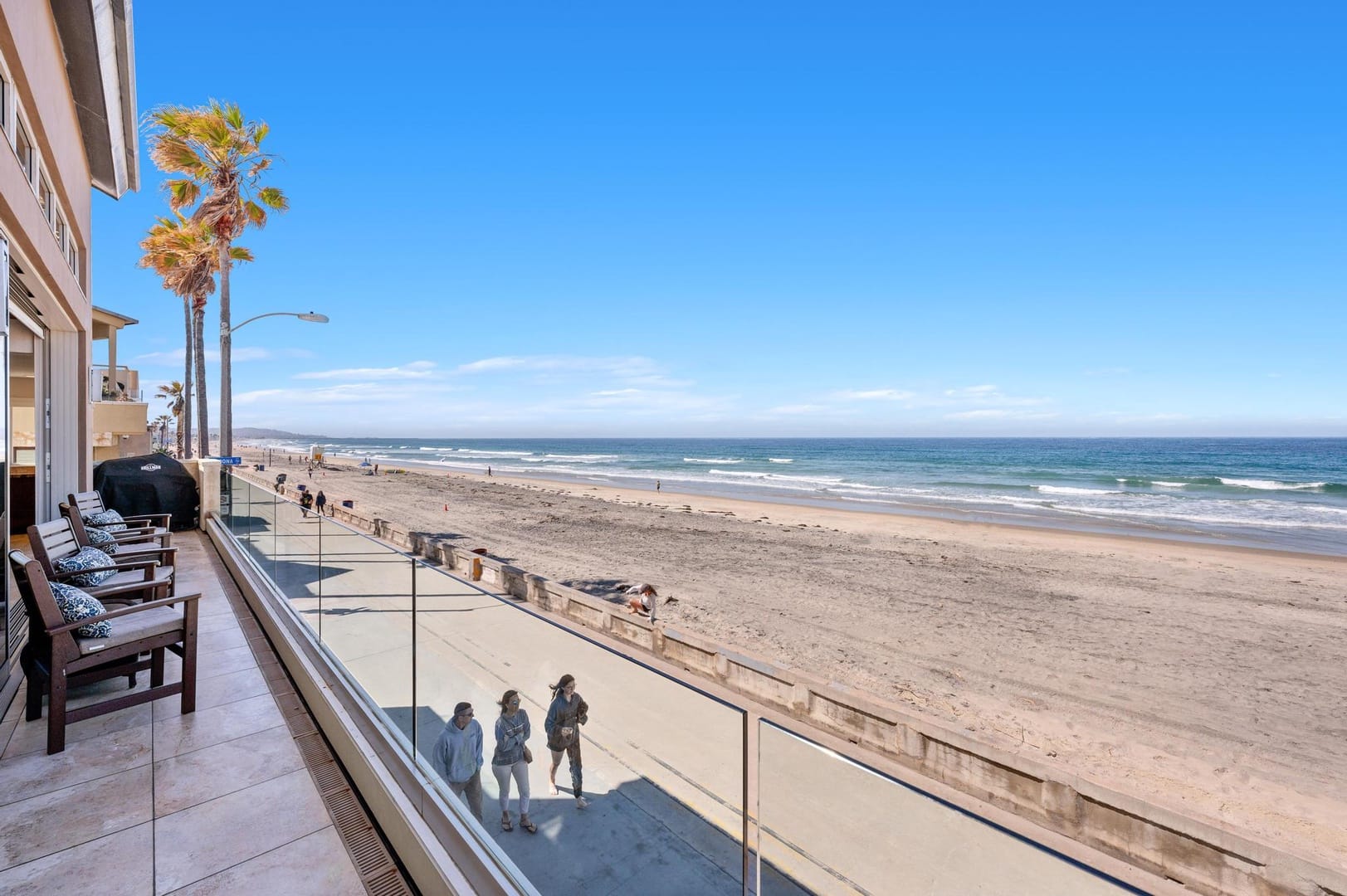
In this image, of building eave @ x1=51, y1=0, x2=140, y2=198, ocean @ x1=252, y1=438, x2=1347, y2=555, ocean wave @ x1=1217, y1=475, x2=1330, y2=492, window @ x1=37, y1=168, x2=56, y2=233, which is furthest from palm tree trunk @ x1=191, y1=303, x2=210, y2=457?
ocean wave @ x1=1217, y1=475, x2=1330, y2=492

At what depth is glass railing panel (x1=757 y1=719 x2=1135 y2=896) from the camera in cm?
137

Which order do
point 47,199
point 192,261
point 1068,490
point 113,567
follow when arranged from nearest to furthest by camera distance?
point 113,567, point 47,199, point 192,261, point 1068,490

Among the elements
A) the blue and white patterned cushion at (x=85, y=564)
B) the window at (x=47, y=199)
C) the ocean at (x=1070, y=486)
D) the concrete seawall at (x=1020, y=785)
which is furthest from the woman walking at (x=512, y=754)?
the ocean at (x=1070, y=486)

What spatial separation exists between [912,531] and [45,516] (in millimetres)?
22325

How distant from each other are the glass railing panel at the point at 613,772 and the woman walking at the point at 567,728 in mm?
15

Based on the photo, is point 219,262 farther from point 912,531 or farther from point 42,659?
point 912,531

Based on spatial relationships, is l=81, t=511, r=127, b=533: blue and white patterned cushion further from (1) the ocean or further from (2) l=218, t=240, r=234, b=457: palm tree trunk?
(1) the ocean

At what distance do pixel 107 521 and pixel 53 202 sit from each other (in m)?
3.40

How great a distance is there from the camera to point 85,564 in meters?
4.43

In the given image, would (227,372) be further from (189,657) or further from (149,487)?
(189,657)

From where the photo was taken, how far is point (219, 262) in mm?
13781

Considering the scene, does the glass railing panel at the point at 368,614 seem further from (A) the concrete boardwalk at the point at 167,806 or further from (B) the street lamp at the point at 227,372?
(B) the street lamp at the point at 227,372

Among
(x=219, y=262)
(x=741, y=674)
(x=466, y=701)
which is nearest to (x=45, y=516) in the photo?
(x=466, y=701)

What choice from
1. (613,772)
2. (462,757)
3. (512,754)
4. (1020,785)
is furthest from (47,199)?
(1020,785)
